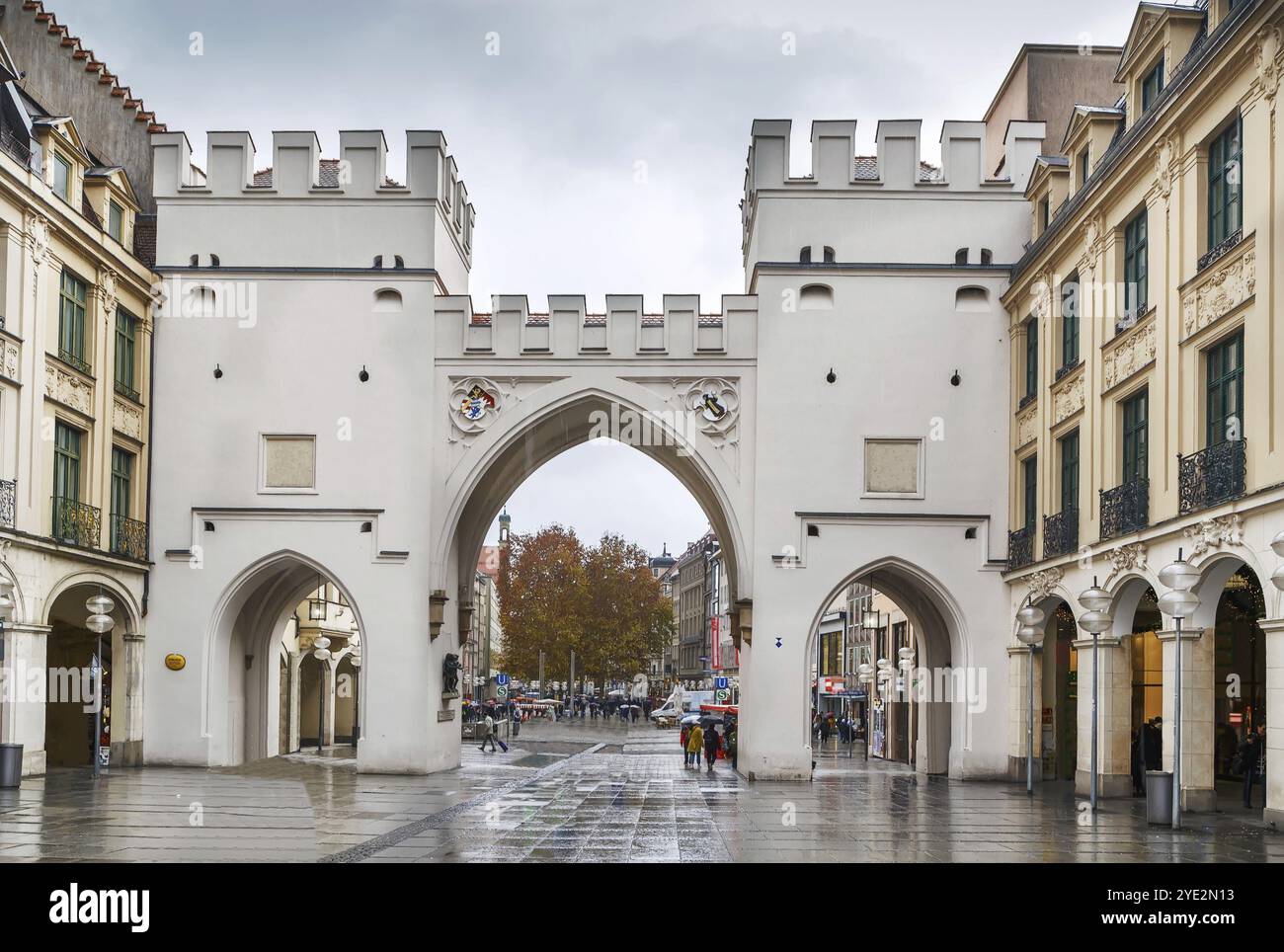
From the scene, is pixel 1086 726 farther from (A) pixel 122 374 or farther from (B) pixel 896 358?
(A) pixel 122 374

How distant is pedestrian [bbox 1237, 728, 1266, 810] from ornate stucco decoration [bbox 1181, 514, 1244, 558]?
4.75 meters

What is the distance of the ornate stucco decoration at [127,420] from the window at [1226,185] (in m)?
20.7

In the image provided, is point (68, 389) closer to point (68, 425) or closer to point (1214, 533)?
point (68, 425)

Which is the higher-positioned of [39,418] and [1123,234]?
[1123,234]

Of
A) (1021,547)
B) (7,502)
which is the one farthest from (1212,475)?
(7,502)

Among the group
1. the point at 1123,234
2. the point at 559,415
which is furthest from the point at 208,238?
the point at 1123,234

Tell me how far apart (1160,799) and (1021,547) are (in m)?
9.79

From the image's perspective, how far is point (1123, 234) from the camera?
2506cm

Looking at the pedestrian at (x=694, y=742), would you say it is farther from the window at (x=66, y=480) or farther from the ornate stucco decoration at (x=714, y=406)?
the window at (x=66, y=480)

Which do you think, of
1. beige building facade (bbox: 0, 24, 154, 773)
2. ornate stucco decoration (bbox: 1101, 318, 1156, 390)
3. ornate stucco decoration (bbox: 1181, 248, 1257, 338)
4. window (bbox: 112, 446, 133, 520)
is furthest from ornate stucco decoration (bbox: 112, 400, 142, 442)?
ornate stucco decoration (bbox: 1181, 248, 1257, 338)

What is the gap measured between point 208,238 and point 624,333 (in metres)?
9.01
